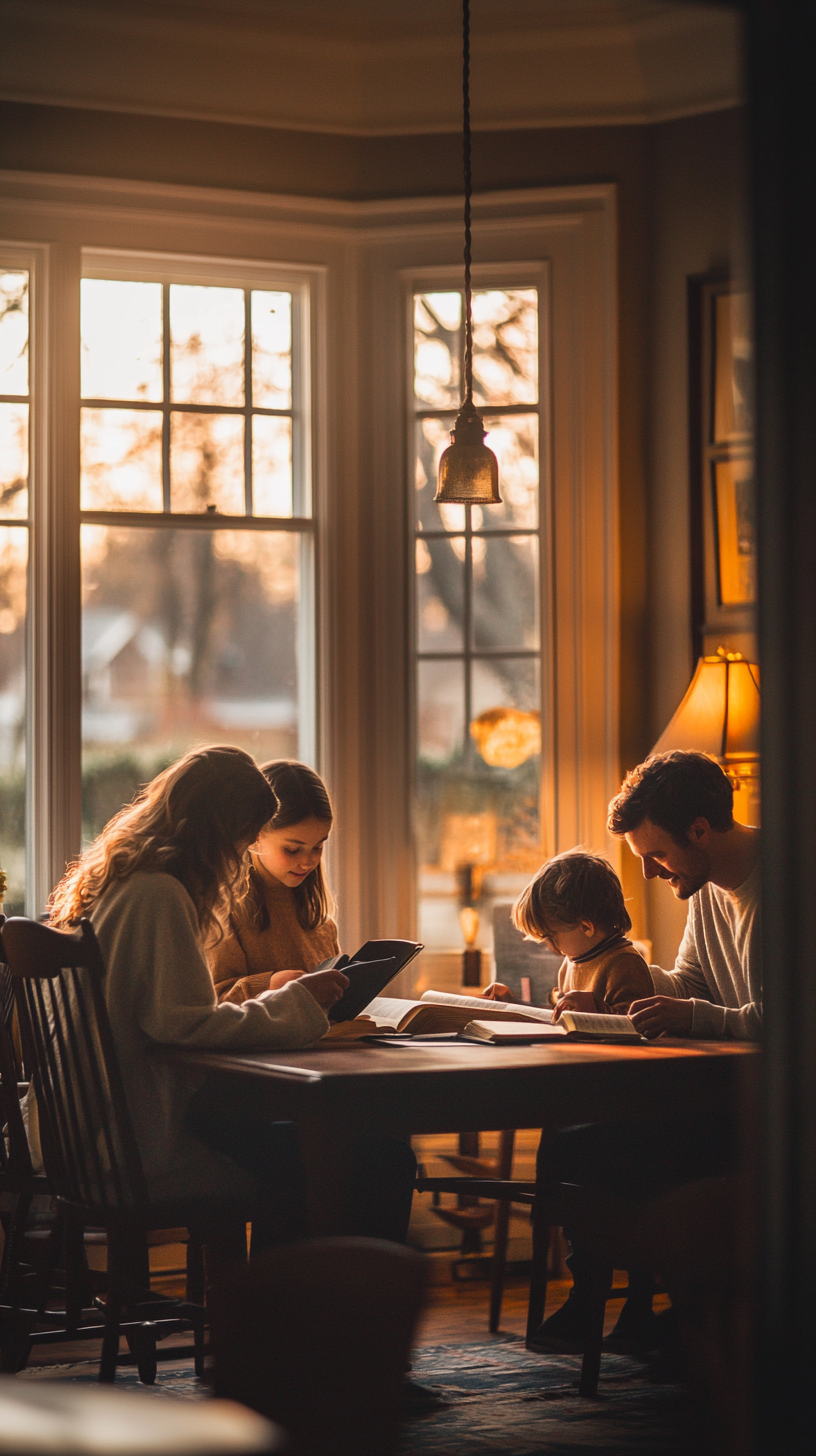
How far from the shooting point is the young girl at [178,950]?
259 centimetres

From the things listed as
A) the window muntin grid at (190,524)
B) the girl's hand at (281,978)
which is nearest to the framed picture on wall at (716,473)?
the window muntin grid at (190,524)

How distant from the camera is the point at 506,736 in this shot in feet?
15.1

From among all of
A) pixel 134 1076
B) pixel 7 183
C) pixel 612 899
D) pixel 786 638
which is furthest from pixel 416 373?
pixel 786 638

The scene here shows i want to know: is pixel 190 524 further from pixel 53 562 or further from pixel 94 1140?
pixel 94 1140

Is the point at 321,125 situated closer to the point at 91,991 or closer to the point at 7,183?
the point at 7,183

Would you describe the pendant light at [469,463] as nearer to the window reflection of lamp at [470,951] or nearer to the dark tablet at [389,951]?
the dark tablet at [389,951]

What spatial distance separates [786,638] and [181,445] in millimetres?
3619

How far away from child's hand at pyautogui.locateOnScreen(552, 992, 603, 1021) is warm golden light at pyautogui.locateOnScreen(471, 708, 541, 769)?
5.37 feet

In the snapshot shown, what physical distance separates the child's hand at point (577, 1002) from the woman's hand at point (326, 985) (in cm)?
54

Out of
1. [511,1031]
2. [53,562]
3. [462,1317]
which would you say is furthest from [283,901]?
[53,562]

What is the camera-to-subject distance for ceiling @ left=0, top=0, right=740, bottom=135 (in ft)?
14.4

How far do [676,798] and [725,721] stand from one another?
1.12m

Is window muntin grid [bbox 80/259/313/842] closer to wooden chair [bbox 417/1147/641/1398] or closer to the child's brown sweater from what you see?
wooden chair [bbox 417/1147/641/1398]

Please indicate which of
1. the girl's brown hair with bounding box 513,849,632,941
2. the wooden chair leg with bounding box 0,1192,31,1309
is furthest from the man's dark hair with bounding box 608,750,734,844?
the wooden chair leg with bounding box 0,1192,31,1309
